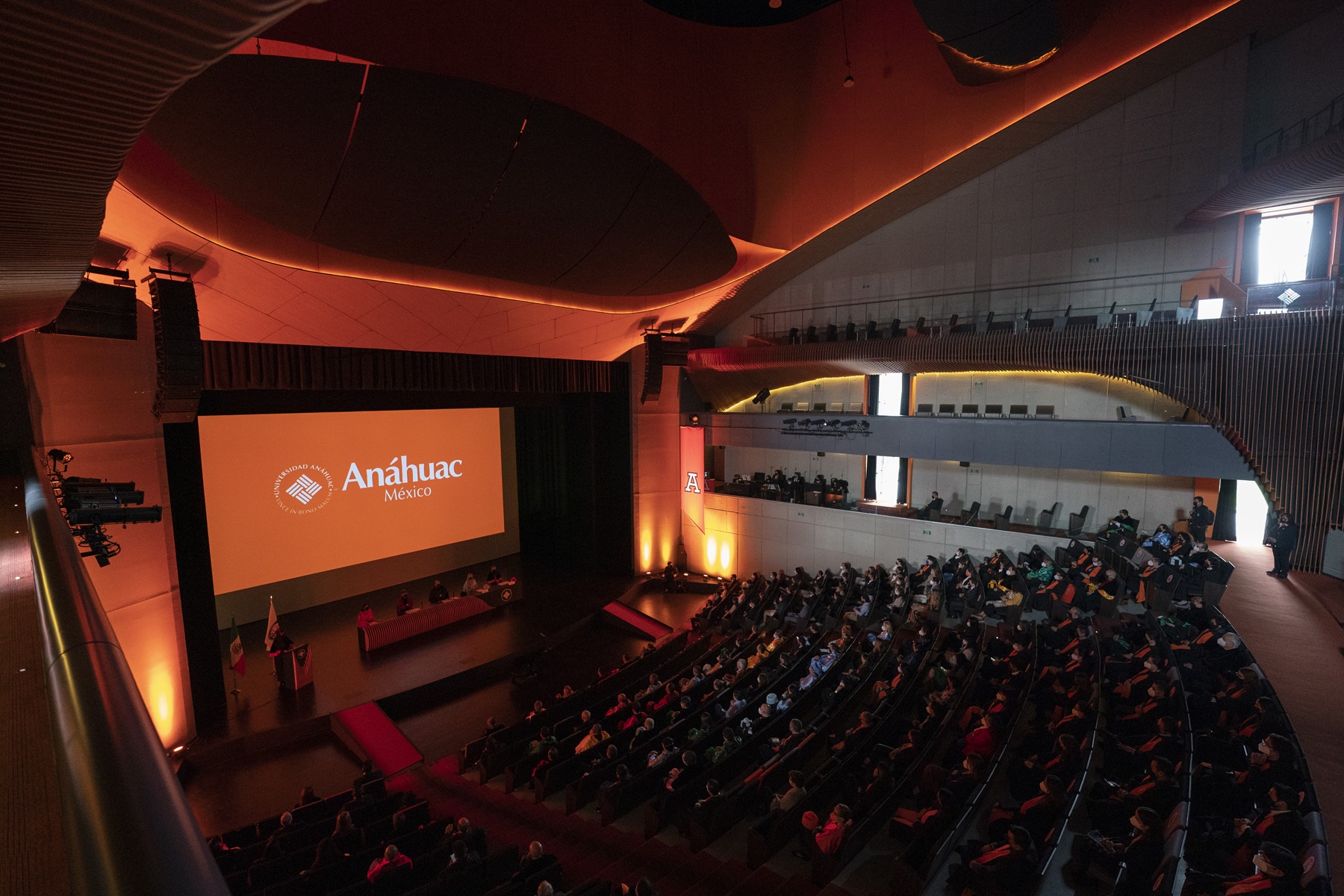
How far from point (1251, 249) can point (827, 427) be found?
350 inches

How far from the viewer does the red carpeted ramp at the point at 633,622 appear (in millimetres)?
14695

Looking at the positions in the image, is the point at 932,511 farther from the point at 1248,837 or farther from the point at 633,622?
the point at 1248,837

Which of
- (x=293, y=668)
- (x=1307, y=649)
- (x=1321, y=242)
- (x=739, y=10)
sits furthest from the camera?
(x=1321, y=242)

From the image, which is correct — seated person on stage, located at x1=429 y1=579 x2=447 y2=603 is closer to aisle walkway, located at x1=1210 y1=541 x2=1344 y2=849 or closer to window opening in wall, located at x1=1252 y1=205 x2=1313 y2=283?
aisle walkway, located at x1=1210 y1=541 x2=1344 y2=849

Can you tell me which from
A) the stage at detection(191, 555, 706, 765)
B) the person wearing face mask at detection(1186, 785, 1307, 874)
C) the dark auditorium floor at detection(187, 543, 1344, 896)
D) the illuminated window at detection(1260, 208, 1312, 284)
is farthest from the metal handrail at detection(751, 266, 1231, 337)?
the person wearing face mask at detection(1186, 785, 1307, 874)

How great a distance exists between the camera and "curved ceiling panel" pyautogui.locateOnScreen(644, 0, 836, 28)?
916cm

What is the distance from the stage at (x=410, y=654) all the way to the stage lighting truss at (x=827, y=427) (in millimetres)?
5211

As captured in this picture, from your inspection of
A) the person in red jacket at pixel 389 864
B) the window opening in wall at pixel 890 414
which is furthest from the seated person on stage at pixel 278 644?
the window opening in wall at pixel 890 414

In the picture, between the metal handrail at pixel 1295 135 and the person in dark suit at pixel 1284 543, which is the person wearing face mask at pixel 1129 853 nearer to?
the person in dark suit at pixel 1284 543

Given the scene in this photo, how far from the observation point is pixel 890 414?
16.8 metres

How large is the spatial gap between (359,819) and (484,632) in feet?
20.9

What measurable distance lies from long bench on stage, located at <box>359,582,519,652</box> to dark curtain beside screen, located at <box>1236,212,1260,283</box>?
16713 mm

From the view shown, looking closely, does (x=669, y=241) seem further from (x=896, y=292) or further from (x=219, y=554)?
(x=219, y=554)

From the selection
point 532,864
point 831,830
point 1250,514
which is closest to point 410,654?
point 532,864
